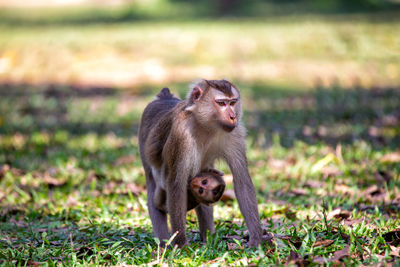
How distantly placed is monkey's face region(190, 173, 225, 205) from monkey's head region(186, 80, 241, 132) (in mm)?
470

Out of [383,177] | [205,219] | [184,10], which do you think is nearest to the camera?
[205,219]

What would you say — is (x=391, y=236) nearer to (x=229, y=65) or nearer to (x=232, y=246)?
(x=232, y=246)

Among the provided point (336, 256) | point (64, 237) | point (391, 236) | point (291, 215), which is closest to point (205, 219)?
point (291, 215)

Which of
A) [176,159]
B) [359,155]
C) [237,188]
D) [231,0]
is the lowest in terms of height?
Answer: [359,155]

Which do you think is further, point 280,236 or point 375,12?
point 375,12

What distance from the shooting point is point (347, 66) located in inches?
568

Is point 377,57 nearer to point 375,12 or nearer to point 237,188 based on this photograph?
point 375,12

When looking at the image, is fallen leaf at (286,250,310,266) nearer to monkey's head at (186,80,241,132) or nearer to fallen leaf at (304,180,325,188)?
monkey's head at (186,80,241,132)

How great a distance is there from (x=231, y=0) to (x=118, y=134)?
20.2 metres

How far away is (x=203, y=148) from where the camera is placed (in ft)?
15.4

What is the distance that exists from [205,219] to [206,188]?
45 centimetres

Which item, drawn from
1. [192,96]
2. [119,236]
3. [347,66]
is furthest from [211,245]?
[347,66]

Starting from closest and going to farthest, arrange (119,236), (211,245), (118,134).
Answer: (211,245) → (119,236) → (118,134)

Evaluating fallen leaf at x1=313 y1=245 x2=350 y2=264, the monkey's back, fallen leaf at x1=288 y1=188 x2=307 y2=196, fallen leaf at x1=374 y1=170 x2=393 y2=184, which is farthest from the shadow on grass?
fallen leaf at x1=374 y1=170 x2=393 y2=184
